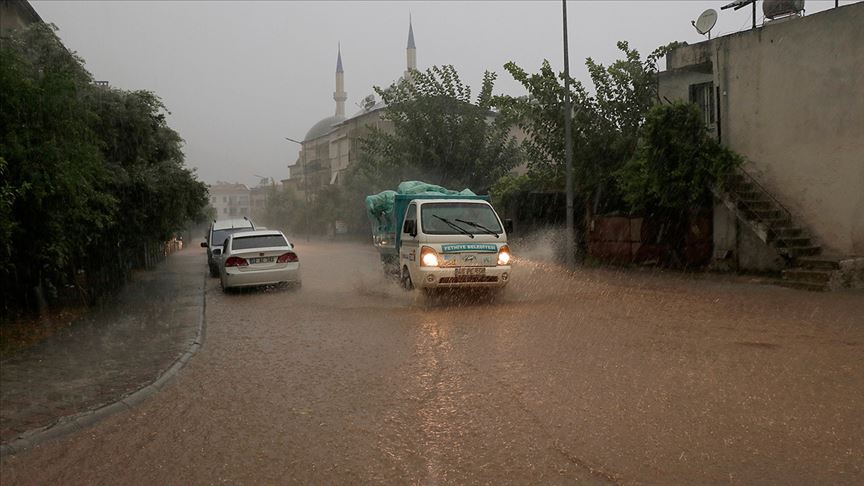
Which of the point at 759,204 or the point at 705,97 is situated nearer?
the point at 759,204

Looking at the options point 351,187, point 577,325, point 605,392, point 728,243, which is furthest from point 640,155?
point 351,187

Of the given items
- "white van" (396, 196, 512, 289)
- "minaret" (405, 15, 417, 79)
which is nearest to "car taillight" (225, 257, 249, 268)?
"white van" (396, 196, 512, 289)

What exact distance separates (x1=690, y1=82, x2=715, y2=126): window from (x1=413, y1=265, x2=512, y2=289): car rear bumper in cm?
1043

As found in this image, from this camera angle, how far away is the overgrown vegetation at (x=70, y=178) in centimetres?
998

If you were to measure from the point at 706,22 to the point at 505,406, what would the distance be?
18001mm

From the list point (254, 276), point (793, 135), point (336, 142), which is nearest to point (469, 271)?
point (254, 276)

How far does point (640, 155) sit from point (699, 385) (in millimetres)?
12715

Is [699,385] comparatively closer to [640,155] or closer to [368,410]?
[368,410]

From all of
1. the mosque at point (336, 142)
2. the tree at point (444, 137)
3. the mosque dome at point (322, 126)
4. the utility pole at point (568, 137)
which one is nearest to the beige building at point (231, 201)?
the mosque at point (336, 142)

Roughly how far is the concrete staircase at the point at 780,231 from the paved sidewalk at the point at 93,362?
11.7m

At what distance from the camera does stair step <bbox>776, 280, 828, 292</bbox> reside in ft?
45.2

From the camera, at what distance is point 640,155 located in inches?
731

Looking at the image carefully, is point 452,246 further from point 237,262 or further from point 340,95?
point 340,95

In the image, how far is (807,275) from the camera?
1437 centimetres
